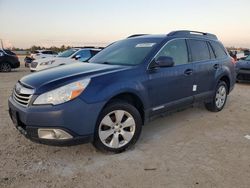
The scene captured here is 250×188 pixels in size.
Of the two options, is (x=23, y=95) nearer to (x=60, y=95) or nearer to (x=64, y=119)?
(x=60, y=95)

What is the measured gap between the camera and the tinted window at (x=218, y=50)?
19.2 feet

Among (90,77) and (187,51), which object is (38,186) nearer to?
(90,77)

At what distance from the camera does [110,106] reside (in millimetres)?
3547

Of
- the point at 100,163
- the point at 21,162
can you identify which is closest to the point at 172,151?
the point at 100,163

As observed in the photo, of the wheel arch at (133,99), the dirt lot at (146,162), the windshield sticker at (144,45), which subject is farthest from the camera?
the windshield sticker at (144,45)

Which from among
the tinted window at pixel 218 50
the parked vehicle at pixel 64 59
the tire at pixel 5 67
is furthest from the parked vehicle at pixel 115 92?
Result: the tire at pixel 5 67

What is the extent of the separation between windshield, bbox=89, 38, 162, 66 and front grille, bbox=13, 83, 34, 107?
1.46 metres

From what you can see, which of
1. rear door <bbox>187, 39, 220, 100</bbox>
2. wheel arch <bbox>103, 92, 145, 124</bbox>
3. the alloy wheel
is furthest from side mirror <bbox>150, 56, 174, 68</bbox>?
rear door <bbox>187, 39, 220, 100</bbox>

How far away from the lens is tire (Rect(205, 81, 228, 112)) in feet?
19.3

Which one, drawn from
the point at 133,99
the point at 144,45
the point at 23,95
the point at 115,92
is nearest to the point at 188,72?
the point at 144,45

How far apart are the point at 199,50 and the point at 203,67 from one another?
1.16 feet

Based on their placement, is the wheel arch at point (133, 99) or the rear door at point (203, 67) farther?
the rear door at point (203, 67)

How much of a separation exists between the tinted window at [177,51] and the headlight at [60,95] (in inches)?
65.5

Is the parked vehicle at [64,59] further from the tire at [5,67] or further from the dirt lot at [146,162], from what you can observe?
the dirt lot at [146,162]
